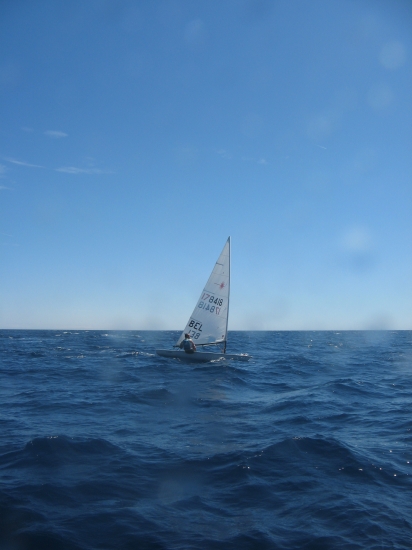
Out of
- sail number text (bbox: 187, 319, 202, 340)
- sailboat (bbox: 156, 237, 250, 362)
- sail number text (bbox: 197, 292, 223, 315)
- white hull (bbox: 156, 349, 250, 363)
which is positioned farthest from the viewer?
sail number text (bbox: 187, 319, 202, 340)

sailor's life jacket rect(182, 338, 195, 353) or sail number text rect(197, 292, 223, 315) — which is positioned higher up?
sail number text rect(197, 292, 223, 315)

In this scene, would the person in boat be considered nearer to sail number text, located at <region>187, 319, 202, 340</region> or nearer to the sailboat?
the sailboat

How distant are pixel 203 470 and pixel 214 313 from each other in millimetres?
19200

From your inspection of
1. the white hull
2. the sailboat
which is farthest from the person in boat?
the sailboat

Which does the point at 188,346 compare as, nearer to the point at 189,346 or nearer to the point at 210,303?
the point at 189,346

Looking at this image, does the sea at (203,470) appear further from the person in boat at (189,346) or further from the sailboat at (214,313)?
the sailboat at (214,313)

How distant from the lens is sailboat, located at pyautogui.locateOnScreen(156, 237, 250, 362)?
1045 inches

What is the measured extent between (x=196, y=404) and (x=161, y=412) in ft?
5.18

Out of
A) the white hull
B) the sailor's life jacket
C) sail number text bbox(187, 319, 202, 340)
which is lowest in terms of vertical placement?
the white hull

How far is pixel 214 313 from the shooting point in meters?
26.8

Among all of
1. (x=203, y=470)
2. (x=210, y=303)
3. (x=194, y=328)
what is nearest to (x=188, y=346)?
(x=194, y=328)

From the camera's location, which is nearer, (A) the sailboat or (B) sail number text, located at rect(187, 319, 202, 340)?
(A) the sailboat

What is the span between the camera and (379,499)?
6586 mm

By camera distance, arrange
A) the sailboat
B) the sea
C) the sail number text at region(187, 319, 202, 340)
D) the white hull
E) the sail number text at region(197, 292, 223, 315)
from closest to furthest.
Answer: the sea, the white hull, the sailboat, the sail number text at region(197, 292, 223, 315), the sail number text at region(187, 319, 202, 340)
